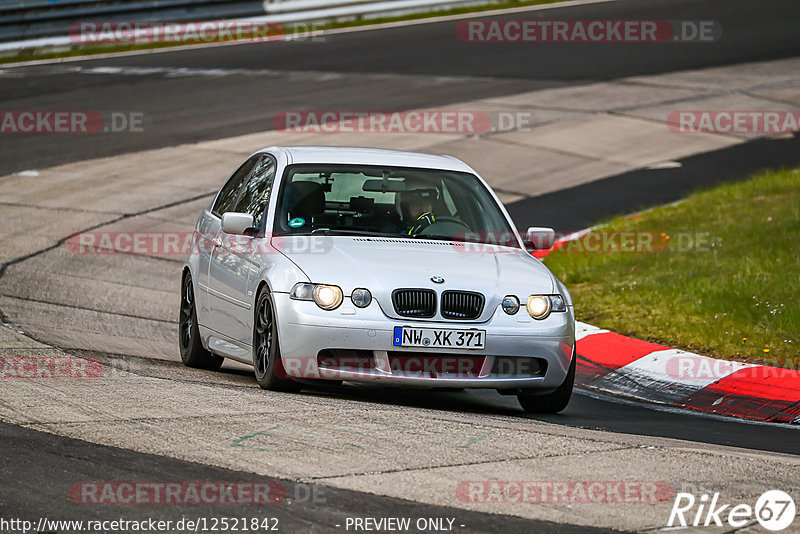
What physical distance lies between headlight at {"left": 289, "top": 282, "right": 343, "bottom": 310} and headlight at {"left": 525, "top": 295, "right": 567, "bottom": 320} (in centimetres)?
113

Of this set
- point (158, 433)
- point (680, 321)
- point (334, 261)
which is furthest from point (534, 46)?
point (158, 433)

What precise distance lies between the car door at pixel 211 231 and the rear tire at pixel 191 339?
17cm

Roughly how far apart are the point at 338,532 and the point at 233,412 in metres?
1.96

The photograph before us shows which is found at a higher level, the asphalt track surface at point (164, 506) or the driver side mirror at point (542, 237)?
the driver side mirror at point (542, 237)

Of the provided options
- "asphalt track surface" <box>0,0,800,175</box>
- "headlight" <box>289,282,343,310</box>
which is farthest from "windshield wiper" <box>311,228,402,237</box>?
"asphalt track surface" <box>0,0,800,175</box>

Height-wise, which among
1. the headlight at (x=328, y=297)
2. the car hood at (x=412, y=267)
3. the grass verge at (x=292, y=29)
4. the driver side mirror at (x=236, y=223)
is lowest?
the headlight at (x=328, y=297)

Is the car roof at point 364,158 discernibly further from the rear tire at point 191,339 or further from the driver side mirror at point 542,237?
the rear tire at point 191,339

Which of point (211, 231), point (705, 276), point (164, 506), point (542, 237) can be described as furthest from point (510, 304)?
point (705, 276)

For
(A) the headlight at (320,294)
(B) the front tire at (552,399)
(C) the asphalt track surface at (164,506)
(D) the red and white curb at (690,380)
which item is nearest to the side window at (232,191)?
(A) the headlight at (320,294)

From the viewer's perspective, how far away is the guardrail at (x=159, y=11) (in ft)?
89.4

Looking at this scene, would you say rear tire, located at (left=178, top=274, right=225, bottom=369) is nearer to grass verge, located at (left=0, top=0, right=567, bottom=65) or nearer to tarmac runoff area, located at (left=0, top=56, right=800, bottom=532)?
tarmac runoff area, located at (left=0, top=56, right=800, bottom=532)

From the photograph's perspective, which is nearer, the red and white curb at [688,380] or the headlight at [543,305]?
the headlight at [543,305]

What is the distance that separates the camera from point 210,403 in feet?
22.7

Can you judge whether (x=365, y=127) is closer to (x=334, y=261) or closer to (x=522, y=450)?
(x=334, y=261)
